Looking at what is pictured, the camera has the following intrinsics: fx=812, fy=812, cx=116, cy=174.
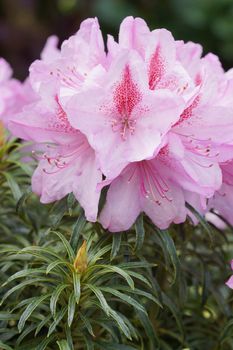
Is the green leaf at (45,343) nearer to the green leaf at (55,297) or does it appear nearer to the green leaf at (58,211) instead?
the green leaf at (55,297)

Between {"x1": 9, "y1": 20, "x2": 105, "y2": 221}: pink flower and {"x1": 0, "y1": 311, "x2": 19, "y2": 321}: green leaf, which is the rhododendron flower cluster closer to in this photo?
{"x1": 9, "y1": 20, "x2": 105, "y2": 221}: pink flower

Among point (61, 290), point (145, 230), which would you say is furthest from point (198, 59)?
point (61, 290)

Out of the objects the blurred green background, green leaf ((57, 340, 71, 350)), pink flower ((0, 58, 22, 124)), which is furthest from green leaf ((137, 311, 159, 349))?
the blurred green background

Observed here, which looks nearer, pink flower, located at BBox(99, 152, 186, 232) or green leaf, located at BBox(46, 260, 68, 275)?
green leaf, located at BBox(46, 260, 68, 275)

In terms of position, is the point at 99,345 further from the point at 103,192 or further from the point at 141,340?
the point at 103,192

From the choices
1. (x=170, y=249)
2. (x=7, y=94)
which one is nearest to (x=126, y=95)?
(x=170, y=249)
